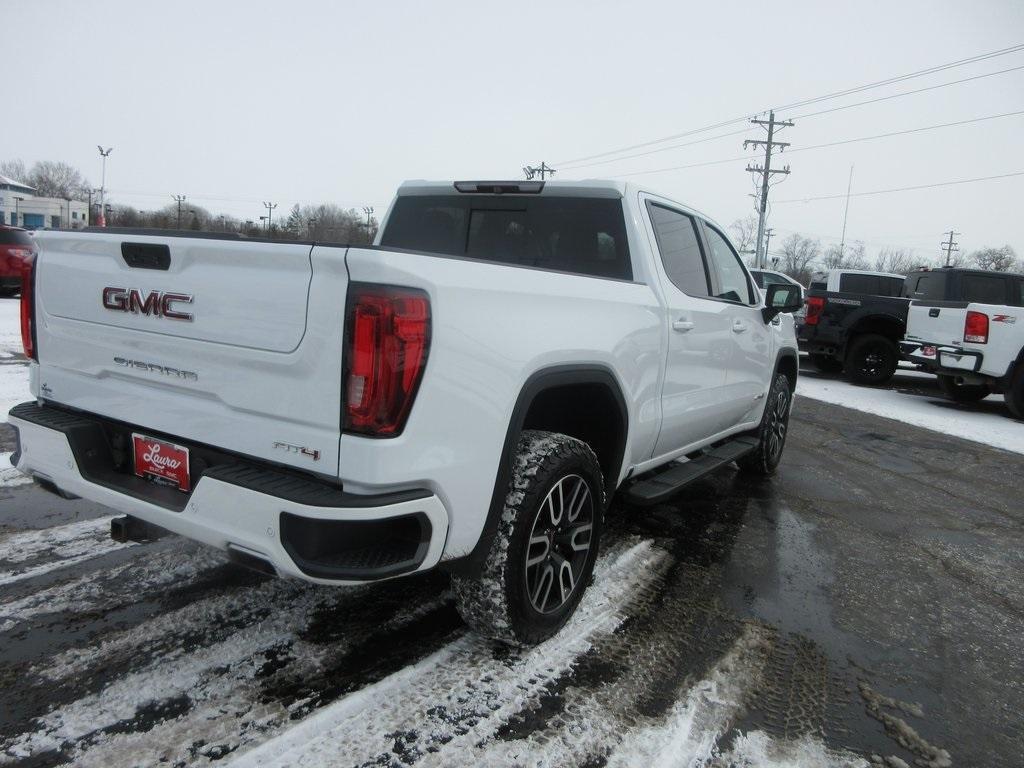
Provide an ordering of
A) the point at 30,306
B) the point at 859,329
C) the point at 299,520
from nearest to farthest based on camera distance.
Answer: the point at 299,520, the point at 30,306, the point at 859,329

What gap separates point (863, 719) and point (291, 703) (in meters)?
2.01

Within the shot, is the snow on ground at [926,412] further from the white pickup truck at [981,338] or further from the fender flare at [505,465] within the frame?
the fender flare at [505,465]

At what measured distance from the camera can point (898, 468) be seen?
→ 6.73m

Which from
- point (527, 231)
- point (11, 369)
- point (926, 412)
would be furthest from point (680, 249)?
point (926, 412)

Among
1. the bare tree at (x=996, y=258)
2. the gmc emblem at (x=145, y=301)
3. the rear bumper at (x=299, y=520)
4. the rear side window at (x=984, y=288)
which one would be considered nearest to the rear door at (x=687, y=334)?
the rear bumper at (x=299, y=520)

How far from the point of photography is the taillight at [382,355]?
6.57 feet

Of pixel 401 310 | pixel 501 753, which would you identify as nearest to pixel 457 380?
pixel 401 310

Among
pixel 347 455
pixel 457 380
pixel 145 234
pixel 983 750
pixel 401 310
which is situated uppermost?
pixel 145 234

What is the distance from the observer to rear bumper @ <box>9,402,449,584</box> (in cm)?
201

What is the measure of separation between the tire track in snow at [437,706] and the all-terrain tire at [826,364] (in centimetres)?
1205

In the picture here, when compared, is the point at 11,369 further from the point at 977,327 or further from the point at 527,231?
the point at 977,327

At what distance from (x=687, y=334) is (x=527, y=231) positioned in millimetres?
1007

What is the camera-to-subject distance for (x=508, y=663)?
2.71 metres

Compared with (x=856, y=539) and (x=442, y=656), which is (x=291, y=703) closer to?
(x=442, y=656)
